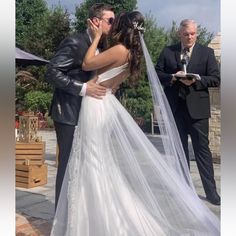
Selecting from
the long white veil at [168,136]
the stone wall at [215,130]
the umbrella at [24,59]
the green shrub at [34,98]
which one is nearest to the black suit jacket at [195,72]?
the long white veil at [168,136]

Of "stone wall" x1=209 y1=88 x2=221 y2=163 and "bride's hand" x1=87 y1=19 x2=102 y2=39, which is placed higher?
"bride's hand" x1=87 y1=19 x2=102 y2=39

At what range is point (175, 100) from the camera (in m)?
3.47

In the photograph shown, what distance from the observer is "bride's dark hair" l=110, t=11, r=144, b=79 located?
2373 millimetres

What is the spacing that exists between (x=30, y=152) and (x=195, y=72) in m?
2.04

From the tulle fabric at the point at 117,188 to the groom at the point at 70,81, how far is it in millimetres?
107

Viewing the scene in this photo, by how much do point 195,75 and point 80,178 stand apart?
4.19 ft

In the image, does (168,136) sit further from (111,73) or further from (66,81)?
(66,81)

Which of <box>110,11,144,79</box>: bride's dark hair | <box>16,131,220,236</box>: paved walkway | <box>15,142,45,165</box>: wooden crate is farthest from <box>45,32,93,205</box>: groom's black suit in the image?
<box>15,142,45,165</box>: wooden crate

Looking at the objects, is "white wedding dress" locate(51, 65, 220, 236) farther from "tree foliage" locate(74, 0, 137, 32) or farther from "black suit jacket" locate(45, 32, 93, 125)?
"tree foliage" locate(74, 0, 137, 32)

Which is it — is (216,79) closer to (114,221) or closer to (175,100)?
(175,100)

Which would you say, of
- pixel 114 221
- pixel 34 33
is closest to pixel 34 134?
pixel 34 33

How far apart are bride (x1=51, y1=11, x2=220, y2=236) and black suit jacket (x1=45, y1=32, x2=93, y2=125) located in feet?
0.42

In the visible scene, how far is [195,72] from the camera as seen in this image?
11.2 ft

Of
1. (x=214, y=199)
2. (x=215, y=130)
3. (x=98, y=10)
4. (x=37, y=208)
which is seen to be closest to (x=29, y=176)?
(x=37, y=208)
